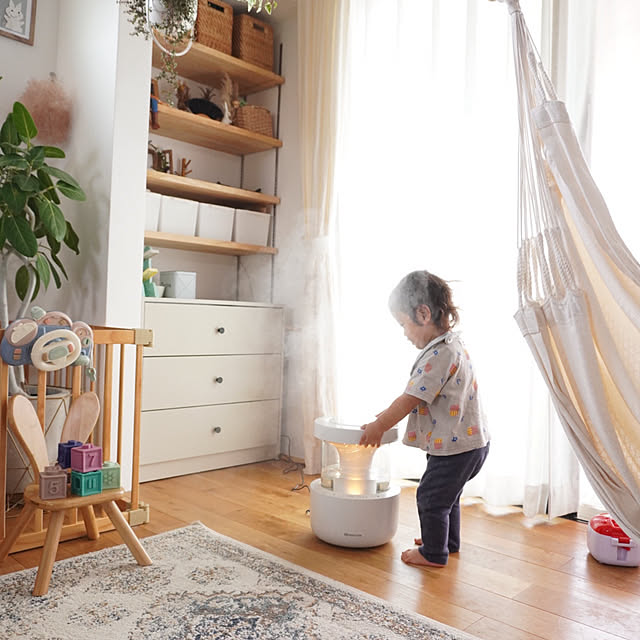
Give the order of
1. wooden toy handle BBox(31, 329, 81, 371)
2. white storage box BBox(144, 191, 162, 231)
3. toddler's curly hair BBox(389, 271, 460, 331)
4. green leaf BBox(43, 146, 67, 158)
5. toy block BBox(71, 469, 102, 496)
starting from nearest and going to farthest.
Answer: toy block BBox(71, 469, 102, 496)
wooden toy handle BBox(31, 329, 81, 371)
toddler's curly hair BBox(389, 271, 460, 331)
green leaf BBox(43, 146, 67, 158)
white storage box BBox(144, 191, 162, 231)

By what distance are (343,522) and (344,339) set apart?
111 centimetres

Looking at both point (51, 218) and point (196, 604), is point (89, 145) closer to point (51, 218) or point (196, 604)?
point (51, 218)

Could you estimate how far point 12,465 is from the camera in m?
2.36

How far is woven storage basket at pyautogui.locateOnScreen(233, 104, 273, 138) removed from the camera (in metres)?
3.31

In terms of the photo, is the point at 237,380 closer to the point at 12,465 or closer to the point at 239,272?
the point at 239,272

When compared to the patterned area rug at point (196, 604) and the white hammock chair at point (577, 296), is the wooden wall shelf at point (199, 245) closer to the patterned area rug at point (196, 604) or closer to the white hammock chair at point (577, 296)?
the patterned area rug at point (196, 604)

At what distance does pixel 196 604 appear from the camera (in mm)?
1579

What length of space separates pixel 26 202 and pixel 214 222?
1.08 m

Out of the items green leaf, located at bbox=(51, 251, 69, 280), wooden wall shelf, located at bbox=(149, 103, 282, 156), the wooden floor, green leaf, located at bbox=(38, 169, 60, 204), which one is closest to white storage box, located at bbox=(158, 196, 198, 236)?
wooden wall shelf, located at bbox=(149, 103, 282, 156)

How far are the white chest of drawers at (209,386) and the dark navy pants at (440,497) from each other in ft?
4.20

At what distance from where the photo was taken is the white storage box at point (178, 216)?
296cm

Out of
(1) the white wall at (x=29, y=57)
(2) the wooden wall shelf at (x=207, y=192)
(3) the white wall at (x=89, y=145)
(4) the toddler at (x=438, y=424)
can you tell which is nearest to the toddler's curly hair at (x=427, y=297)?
(4) the toddler at (x=438, y=424)

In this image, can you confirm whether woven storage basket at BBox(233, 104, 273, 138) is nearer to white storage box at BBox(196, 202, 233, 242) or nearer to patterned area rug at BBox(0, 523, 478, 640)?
white storage box at BBox(196, 202, 233, 242)

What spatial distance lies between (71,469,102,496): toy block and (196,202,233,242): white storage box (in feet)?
5.21
